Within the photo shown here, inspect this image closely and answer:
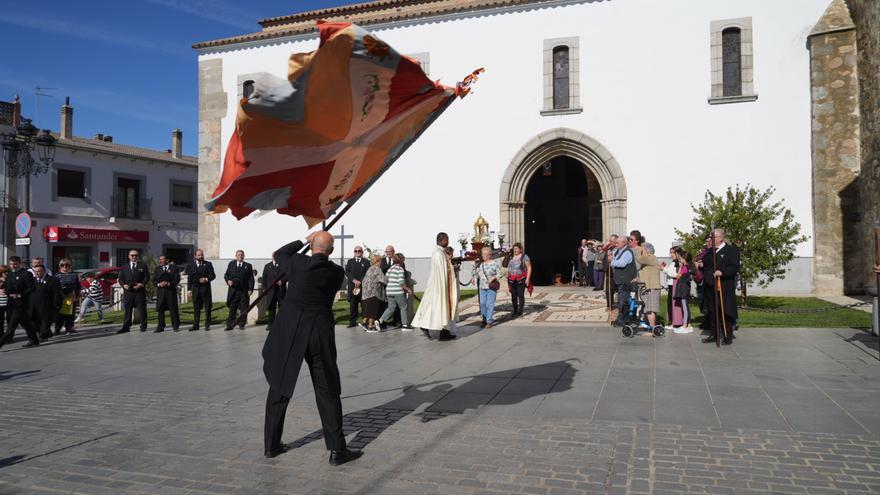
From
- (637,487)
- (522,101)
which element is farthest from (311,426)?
(522,101)

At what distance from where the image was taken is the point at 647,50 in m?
18.1

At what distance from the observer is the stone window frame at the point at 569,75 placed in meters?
18.7

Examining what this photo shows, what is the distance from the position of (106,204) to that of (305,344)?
112 ft

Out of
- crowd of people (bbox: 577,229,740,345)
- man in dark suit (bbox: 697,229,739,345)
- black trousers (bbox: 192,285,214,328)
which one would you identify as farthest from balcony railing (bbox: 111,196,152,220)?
man in dark suit (bbox: 697,229,739,345)

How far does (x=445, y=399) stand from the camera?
20.5 ft

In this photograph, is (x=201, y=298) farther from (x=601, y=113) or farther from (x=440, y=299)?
(x=601, y=113)

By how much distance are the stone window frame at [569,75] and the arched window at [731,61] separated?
408 centimetres

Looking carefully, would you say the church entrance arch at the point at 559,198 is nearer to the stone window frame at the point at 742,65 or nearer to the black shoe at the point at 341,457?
the stone window frame at the point at 742,65

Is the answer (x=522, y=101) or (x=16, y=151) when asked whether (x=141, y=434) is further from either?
(x=522, y=101)

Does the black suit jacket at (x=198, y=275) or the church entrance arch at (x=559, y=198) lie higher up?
the church entrance arch at (x=559, y=198)

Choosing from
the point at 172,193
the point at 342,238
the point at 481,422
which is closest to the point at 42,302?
the point at 342,238

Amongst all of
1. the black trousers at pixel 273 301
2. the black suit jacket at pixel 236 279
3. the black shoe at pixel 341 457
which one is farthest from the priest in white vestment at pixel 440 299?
the black shoe at pixel 341 457

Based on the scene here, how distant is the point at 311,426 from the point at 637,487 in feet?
9.38

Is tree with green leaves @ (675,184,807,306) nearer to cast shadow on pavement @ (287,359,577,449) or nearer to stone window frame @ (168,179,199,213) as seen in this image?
cast shadow on pavement @ (287,359,577,449)
